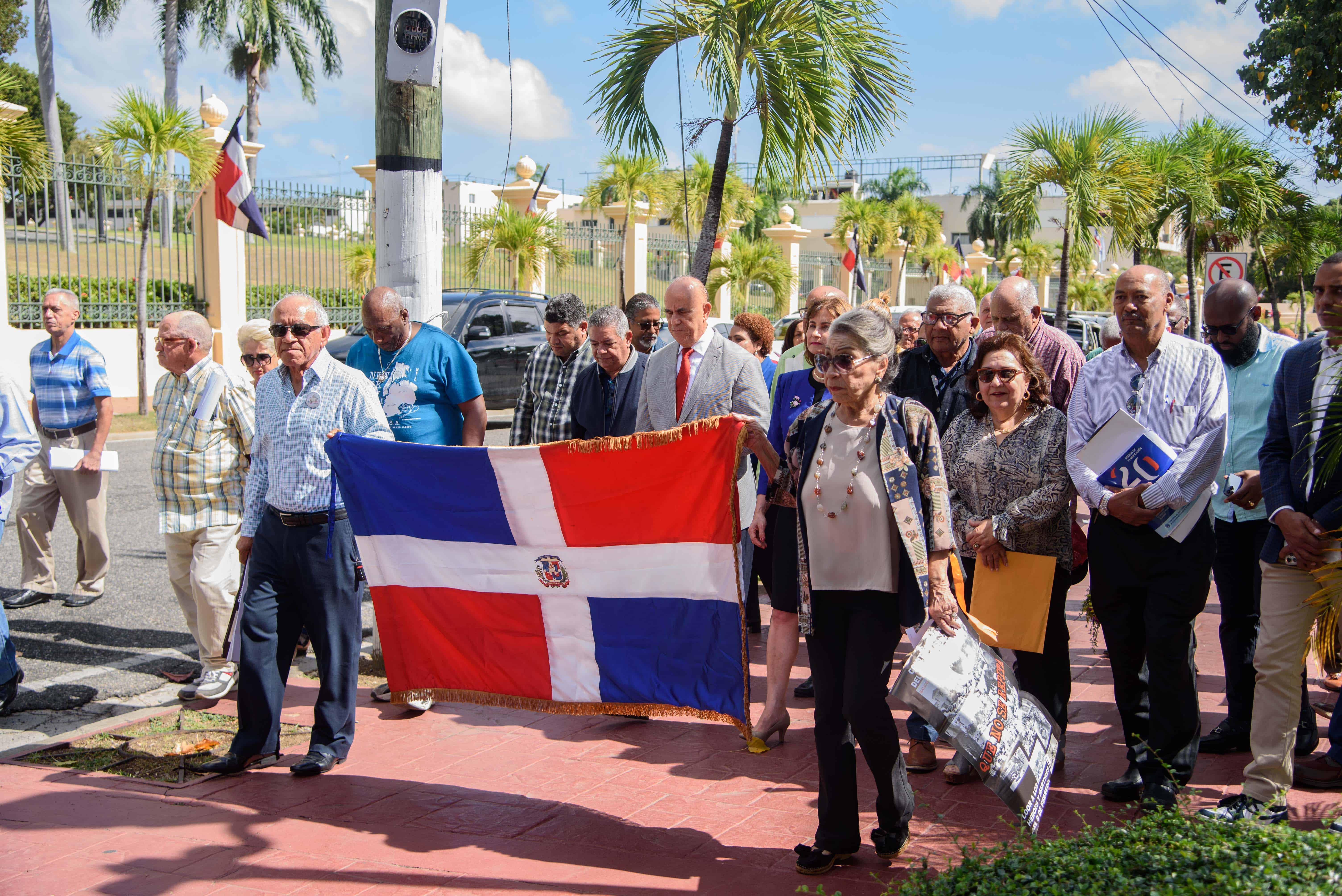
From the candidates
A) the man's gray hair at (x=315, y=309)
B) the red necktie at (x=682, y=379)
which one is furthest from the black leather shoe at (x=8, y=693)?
the red necktie at (x=682, y=379)

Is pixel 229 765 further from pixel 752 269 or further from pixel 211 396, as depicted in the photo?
pixel 752 269

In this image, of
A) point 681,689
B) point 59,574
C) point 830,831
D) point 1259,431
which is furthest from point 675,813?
point 59,574

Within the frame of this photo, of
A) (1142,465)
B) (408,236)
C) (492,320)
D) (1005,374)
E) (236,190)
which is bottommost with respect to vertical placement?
(1142,465)

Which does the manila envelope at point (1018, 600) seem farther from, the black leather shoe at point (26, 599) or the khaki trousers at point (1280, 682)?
the black leather shoe at point (26, 599)

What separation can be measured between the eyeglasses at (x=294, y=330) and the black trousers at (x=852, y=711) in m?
2.53

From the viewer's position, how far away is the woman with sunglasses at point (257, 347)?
6.18 m

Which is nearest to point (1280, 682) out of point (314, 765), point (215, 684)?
point (314, 765)

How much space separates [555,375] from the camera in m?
6.35

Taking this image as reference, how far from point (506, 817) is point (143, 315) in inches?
640

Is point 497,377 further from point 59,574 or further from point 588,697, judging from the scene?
point 588,697

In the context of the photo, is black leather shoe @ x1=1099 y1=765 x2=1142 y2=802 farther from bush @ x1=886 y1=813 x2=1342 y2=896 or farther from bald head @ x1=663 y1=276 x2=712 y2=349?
bald head @ x1=663 y1=276 x2=712 y2=349

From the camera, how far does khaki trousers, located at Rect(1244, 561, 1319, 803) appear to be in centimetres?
404

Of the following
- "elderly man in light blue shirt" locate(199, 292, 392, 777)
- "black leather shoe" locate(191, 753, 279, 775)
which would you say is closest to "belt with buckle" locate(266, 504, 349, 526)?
"elderly man in light blue shirt" locate(199, 292, 392, 777)

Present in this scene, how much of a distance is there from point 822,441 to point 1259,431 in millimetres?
2341
